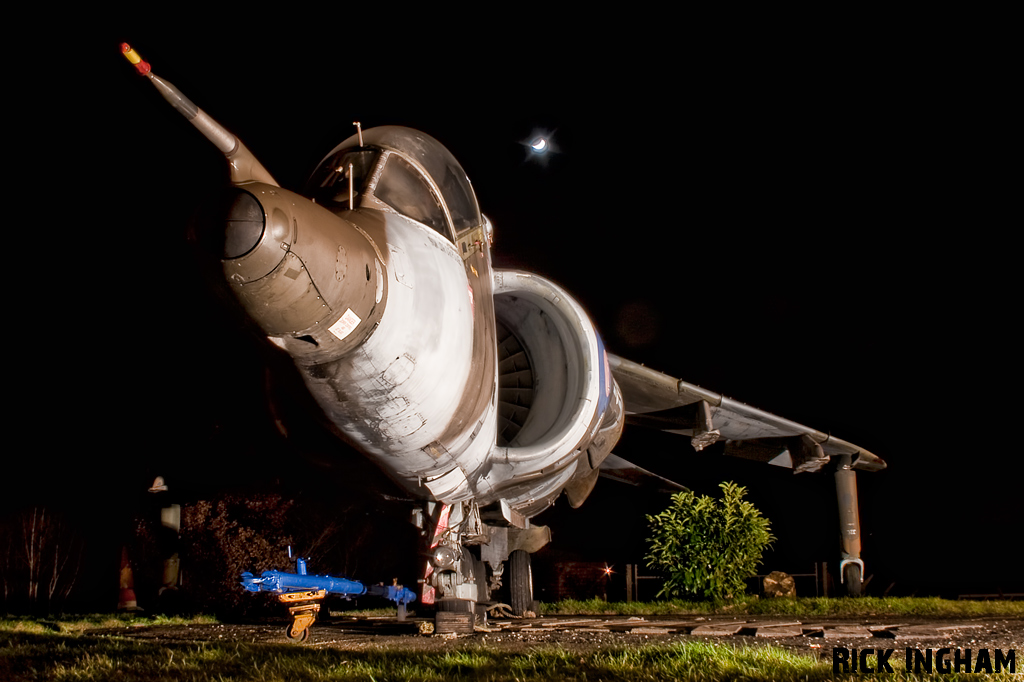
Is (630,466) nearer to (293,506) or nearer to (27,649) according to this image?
(293,506)

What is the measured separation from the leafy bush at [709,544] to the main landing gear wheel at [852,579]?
2.10m

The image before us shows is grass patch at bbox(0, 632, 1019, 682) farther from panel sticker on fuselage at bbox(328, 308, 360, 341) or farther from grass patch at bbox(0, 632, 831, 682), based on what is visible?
panel sticker on fuselage at bbox(328, 308, 360, 341)

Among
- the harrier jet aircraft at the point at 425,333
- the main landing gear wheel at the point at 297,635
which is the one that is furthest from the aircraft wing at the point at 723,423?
the main landing gear wheel at the point at 297,635

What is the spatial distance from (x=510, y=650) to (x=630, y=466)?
7.44 metres

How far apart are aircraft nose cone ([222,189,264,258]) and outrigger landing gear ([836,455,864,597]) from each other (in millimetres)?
9934

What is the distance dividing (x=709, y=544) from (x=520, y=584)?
424cm

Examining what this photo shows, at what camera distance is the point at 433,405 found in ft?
13.4

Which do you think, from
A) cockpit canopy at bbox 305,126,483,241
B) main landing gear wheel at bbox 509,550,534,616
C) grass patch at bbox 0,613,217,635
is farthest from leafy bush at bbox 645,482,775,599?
cockpit canopy at bbox 305,126,483,241

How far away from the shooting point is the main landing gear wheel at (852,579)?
10414 mm

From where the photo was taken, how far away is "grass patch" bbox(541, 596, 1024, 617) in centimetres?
943

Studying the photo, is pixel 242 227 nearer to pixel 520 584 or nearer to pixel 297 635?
pixel 297 635

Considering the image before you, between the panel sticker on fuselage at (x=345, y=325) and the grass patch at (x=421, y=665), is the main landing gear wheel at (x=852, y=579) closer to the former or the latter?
the grass patch at (x=421, y=665)

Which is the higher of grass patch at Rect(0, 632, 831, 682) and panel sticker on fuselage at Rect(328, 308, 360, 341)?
panel sticker on fuselage at Rect(328, 308, 360, 341)

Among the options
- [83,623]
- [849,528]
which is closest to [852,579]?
[849,528]
